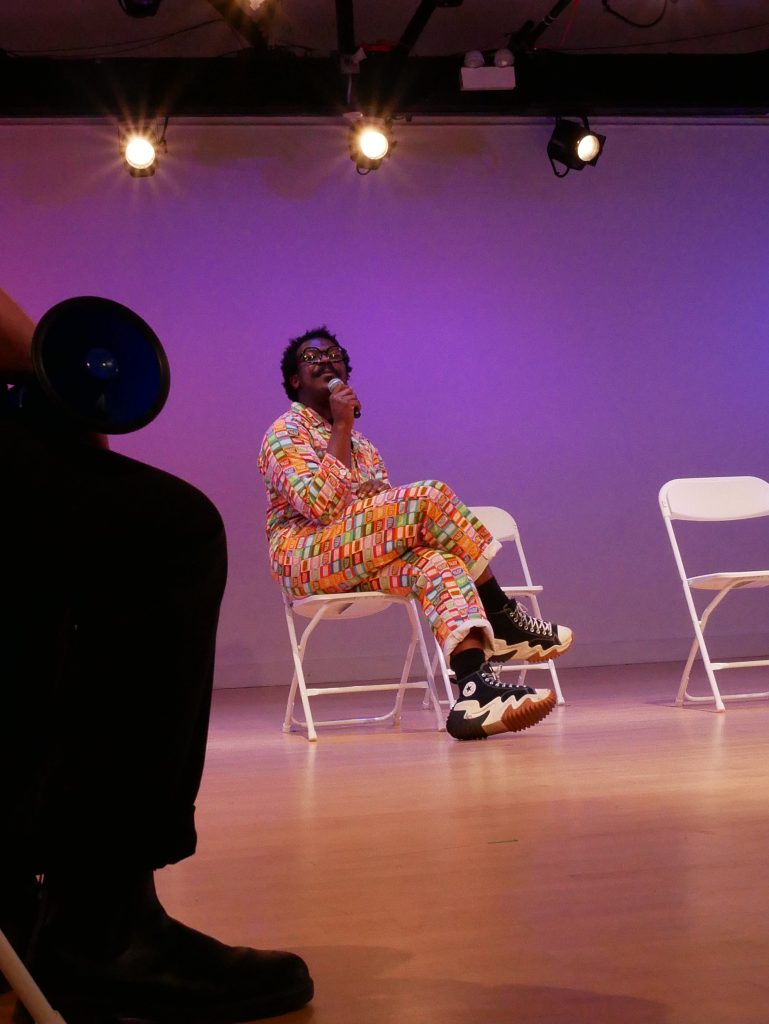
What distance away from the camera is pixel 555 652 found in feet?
10.7

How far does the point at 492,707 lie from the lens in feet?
9.40

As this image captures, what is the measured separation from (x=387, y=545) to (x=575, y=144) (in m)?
3.86

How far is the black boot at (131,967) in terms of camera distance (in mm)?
1011

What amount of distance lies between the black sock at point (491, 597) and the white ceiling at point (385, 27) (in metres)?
3.90

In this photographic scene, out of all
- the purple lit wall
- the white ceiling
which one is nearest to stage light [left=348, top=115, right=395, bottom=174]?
the purple lit wall

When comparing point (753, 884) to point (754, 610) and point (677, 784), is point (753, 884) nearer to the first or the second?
point (677, 784)

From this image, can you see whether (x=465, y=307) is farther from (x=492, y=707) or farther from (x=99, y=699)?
(x=99, y=699)

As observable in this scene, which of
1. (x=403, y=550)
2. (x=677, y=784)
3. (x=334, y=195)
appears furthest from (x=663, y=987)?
(x=334, y=195)

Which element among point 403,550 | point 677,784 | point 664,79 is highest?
point 664,79

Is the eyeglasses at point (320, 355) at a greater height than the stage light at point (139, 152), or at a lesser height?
lesser

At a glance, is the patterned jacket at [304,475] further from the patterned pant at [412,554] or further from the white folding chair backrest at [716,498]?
the white folding chair backrest at [716,498]

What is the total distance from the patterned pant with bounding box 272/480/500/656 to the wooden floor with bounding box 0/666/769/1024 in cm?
42

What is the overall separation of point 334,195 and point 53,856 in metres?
5.98

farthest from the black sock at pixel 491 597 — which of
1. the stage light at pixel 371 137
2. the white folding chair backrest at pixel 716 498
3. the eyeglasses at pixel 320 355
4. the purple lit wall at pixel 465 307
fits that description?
the stage light at pixel 371 137
